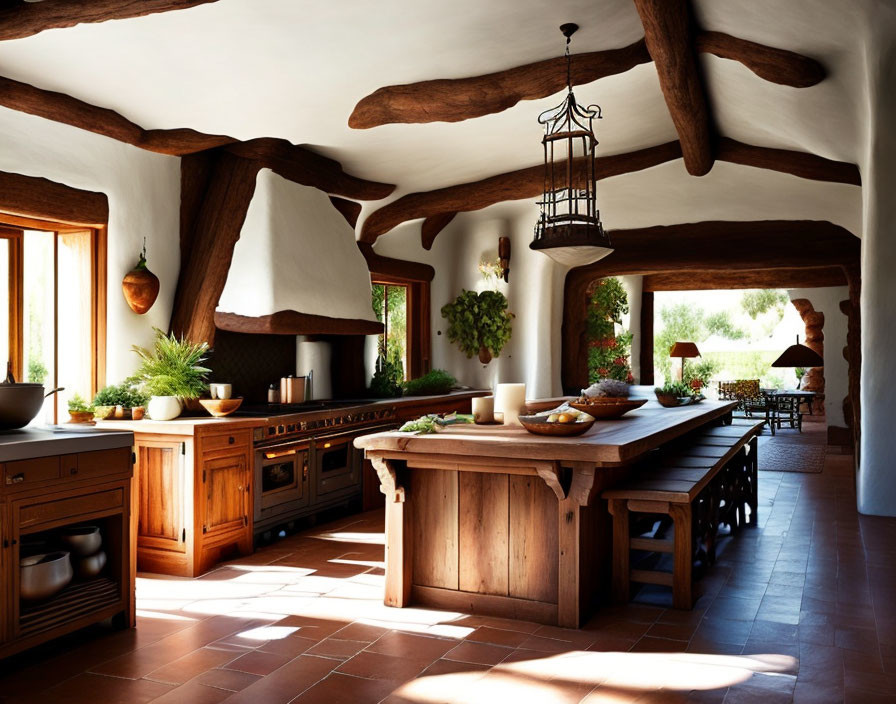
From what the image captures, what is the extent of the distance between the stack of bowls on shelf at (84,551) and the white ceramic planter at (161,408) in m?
1.39

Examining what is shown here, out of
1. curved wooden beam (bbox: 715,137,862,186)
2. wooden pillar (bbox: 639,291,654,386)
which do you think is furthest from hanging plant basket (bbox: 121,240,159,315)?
wooden pillar (bbox: 639,291,654,386)

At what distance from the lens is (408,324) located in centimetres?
891

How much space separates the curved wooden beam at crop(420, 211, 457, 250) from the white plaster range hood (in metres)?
2.16

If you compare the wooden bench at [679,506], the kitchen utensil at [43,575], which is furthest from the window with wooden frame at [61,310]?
the wooden bench at [679,506]

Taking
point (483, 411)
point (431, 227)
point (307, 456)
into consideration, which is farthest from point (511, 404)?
point (431, 227)

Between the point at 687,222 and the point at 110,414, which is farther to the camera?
the point at 687,222

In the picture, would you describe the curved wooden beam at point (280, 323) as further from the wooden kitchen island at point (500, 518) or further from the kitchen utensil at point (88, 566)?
the kitchen utensil at point (88, 566)

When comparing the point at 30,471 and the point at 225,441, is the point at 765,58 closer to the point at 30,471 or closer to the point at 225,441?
the point at 225,441

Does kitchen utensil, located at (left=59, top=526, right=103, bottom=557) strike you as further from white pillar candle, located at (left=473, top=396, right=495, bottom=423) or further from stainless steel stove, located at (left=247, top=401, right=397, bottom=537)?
white pillar candle, located at (left=473, top=396, right=495, bottom=423)

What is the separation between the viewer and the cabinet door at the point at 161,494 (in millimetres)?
4660

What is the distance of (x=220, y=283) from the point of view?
564 cm

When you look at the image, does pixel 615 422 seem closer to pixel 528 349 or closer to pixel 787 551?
pixel 787 551

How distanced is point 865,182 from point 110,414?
5815 mm

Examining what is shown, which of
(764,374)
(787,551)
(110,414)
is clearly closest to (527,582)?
(787,551)
